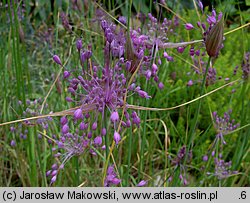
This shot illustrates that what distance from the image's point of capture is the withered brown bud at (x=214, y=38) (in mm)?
1185

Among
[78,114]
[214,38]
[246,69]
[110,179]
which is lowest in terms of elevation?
[110,179]

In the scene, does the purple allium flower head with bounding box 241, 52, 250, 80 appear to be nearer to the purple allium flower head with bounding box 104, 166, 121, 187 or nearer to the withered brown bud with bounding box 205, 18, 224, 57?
the withered brown bud with bounding box 205, 18, 224, 57

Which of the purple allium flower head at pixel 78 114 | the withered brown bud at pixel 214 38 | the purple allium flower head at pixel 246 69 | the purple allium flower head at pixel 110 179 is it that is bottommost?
the purple allium flower head at pixel 110 179

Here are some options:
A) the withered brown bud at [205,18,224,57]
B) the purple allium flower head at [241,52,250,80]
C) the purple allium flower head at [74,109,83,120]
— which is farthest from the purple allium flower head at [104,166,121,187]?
the purple allium flower head at [241,52,250,80]

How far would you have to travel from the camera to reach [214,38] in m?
1.19

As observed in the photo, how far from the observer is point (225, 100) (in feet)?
10.00

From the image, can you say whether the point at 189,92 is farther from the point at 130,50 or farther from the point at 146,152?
the point at 130,50

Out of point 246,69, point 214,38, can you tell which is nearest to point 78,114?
point 214,38

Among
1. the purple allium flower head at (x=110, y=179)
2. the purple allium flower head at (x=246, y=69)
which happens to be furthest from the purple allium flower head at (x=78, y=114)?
the purple allium flower head at (x=246, y=69)

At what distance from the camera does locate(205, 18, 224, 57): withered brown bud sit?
118cm

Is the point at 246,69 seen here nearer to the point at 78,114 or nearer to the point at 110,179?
the point at 110,179

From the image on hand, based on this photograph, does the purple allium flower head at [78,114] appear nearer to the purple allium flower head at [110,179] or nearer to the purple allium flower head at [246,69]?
the purple allium flower head at [110,179]
